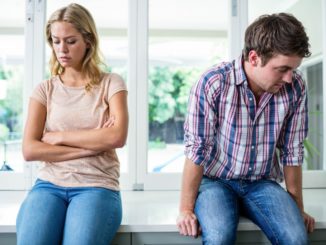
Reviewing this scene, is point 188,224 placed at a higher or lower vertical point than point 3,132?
lower

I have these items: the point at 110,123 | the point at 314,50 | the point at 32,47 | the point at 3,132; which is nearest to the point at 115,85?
the point at 110,123

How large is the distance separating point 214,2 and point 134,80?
25.6 inches

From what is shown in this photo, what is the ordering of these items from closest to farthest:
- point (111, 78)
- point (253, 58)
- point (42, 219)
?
point (42, 219), point (253, 58), point (111, 78)

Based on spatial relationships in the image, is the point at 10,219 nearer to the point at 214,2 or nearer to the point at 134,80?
the point at 134,80

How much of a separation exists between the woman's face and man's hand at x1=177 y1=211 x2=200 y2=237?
0.73 metres

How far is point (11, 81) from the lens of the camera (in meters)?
2.16

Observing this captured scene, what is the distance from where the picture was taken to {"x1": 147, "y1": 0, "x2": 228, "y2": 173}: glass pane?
7.26ft

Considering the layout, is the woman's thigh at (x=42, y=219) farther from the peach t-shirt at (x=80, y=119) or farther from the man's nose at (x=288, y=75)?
the man's nose at (x=288, y=75)

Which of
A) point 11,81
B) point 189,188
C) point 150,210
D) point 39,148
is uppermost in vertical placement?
point 11,81

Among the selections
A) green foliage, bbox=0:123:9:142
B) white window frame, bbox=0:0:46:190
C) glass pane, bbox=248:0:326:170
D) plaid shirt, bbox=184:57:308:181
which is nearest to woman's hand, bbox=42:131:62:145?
plaid shirt, bbox=184:57:308:181

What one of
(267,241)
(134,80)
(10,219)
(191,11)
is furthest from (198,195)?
(191,11)

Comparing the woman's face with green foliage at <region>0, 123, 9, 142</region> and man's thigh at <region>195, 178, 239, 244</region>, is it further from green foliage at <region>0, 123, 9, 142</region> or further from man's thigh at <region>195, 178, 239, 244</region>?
green foliage at <region>0, 123, 9, 142</region>

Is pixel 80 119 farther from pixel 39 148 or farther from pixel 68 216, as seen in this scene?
pixel 68 216

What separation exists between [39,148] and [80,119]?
0.61 ft
